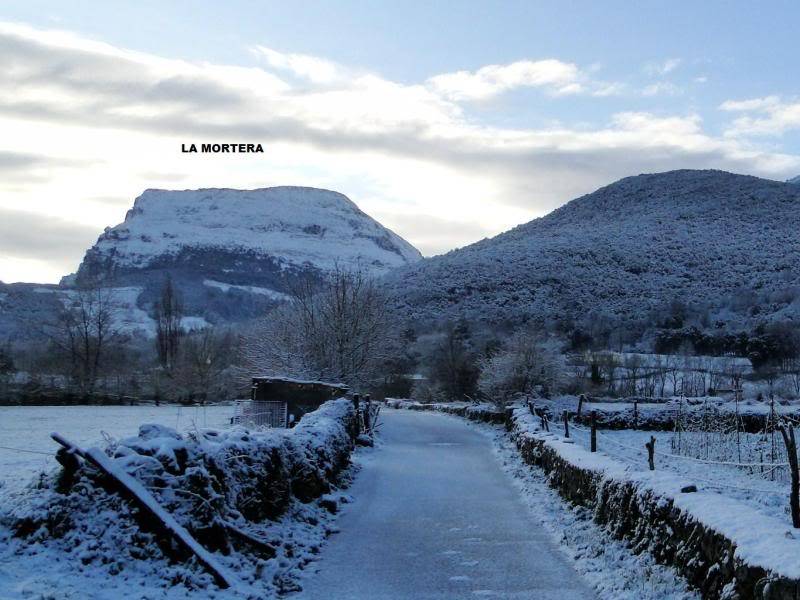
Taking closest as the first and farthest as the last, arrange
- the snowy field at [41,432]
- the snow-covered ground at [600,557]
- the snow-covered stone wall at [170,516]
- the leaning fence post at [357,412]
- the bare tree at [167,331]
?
the snow-covered stone wall at [170,516] → the snow-covered ground at [600,557] → the snowy field at [41,432] → the leaning fence post at [357,412] → the bare tree at [167,331]

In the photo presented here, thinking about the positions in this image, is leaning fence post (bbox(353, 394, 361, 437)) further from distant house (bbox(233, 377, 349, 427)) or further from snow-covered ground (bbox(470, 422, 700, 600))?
snow-covered ground (bbox(470, 422, 700, 600))

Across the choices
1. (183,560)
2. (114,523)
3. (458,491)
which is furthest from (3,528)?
(458,491)

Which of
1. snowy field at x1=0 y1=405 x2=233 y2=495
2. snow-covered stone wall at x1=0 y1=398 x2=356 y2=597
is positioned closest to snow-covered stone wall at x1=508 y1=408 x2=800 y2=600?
snow-covered stone wall at x1=0 y1=398 x2=356 y2=597

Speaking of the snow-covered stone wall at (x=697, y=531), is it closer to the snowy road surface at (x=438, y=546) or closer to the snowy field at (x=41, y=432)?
the snowy road surface at (x=438, y=546)

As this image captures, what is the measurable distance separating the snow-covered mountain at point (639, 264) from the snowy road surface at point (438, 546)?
76858 millimetres

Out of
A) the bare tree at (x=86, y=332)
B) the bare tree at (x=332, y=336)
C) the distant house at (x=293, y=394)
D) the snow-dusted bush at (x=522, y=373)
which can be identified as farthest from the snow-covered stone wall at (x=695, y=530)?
the bare tree at (x=86, y=332)

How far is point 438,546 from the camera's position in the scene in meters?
10.4

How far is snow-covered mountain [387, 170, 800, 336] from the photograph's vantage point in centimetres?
9606

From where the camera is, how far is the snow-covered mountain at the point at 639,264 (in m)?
96.1

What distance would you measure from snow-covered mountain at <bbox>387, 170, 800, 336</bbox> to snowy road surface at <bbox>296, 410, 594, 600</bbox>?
7686cm

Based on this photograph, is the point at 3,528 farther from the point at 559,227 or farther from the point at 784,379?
the point at 559,227

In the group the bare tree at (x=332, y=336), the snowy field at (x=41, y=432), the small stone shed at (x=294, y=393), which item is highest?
the bare tree at (x=332, y=336)

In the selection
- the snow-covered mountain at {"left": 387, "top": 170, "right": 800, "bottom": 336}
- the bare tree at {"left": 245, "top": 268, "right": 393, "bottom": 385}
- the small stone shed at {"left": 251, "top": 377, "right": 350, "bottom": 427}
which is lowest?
the small stone shed at {"left": 251, "top": 377, "right": 350, "bottom": 427}

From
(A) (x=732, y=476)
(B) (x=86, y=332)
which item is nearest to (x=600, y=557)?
(A) (x=732, y=476)
